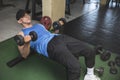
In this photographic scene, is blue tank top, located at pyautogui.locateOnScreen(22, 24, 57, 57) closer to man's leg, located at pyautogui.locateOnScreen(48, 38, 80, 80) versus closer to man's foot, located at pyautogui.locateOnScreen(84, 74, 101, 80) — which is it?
man's leg, located at pyautogui.locateOnScreen(48, 38, 80, 80)

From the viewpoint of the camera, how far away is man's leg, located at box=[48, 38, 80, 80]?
1761 millimetres

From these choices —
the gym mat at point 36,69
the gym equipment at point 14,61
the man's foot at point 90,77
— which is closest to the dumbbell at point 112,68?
the gym mat at point 36,69

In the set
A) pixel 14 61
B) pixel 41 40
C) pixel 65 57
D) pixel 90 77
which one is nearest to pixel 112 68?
pixel 90 77

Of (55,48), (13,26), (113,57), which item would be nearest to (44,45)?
(55,48)

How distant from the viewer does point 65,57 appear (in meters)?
1.79

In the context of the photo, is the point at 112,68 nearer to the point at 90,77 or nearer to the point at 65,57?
the point at 90,77

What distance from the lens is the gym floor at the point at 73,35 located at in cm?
212

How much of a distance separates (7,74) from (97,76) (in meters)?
1.01

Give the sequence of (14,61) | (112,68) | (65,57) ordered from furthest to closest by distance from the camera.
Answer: (14,61) → (112,68) → (65,57)

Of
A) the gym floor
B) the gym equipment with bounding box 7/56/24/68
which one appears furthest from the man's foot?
the gym equipment with bounding box 7/56/24/68

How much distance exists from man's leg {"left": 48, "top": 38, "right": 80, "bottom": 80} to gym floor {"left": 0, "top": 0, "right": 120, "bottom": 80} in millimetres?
297

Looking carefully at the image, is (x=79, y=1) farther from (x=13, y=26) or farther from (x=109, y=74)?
(x=109, y=74)

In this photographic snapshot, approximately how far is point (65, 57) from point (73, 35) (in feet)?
4.91

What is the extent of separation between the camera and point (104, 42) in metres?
3.01
